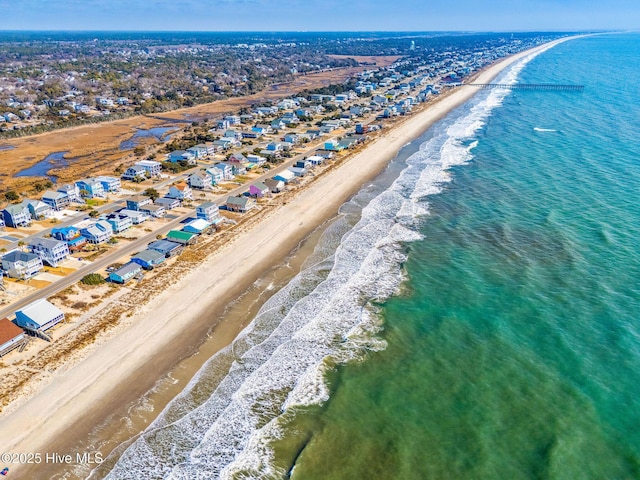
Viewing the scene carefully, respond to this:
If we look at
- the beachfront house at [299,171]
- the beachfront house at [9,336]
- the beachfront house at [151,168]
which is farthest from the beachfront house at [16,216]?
the beachfront house at [299,171]

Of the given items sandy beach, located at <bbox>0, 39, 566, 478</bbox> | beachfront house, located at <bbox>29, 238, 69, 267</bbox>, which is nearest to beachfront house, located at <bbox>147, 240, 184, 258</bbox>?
sandy beach, located at <bbox>0, 39, 566, 478</bbox>

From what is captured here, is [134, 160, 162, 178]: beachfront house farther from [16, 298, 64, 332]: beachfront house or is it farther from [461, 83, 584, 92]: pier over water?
[461, 83, 584, 92]: pier over water

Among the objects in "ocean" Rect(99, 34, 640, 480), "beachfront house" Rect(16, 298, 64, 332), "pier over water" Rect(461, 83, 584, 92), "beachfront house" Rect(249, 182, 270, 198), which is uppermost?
"beachfront house" Rect(16, 298, 64, 332)

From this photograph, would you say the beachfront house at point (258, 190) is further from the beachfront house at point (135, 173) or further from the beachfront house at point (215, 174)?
the beachfront house at point (135, 173)

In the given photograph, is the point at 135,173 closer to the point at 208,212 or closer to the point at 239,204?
the point at 239,204

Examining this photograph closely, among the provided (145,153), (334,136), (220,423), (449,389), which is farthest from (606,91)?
(220,423)

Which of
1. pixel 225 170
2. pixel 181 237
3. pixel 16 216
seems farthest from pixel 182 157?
pixel 181 237

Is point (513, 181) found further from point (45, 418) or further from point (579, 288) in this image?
point (45, 418)
